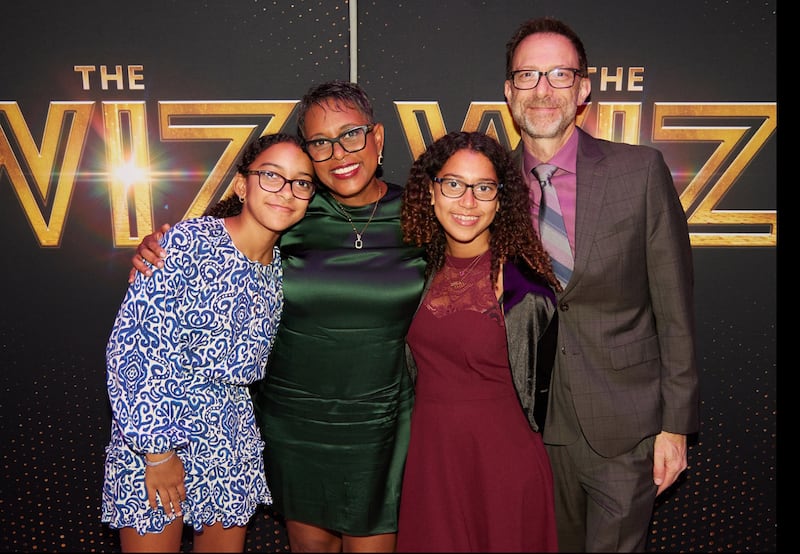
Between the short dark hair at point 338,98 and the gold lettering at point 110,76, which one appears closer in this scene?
the short dark hair at point 338,98

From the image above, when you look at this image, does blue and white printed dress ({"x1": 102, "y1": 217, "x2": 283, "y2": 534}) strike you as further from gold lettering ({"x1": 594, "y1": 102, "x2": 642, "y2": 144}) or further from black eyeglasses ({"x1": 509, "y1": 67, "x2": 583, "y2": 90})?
gold lettering ({"x1": 594, "y1": 102, "x2": 642, "y2": 144})

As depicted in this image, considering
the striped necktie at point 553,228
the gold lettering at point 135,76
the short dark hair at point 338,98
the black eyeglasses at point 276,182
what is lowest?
the striped necktie at point 553,228

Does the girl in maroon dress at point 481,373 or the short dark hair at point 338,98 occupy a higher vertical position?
the short dark hair at point 338,98

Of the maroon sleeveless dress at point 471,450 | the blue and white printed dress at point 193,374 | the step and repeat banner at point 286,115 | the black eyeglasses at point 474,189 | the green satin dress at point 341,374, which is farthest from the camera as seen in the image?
the step and repeat banner at point 286,115

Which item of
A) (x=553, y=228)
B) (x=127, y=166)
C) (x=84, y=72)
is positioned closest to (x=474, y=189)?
(x=553, y=228)

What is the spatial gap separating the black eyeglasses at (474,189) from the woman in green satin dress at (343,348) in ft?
0.91

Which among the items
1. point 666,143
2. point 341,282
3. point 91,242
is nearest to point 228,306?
point 341,282

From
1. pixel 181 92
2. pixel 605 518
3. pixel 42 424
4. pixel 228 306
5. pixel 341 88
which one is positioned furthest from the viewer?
pixel 42 424

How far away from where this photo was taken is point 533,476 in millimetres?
2057

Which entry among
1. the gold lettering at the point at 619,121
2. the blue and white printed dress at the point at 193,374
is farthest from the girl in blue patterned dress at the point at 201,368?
the gold lettering at the point at 619,121

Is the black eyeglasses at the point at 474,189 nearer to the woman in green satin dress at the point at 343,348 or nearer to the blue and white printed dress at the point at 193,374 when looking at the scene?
the woman in green satin dress at the point at 343,348

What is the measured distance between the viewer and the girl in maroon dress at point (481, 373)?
6.74 feet

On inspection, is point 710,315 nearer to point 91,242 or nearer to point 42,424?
point 91,242

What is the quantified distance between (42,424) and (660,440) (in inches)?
107
